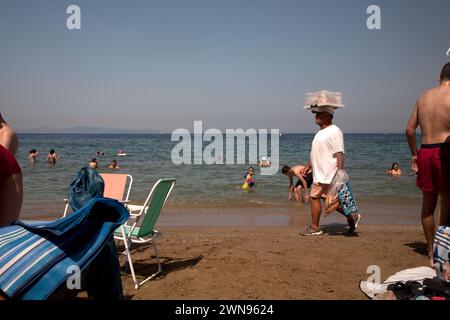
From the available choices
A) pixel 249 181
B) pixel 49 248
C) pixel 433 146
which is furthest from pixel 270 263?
pixel 249 181

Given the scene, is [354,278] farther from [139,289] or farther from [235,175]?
[235,175]

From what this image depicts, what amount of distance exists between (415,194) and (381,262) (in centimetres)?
756

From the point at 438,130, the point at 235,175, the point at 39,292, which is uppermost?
the point at 438,130

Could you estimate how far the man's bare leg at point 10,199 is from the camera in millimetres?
2316

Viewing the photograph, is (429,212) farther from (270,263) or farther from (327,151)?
(270,263)

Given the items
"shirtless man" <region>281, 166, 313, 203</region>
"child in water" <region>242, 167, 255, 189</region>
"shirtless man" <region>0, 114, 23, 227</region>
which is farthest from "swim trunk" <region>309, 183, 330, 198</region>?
"child in water" <region>242, 167, 255, 189</region>

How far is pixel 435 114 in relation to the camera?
379 centimetres

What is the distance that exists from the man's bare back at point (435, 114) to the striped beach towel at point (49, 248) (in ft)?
10.1

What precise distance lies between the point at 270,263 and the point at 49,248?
2642 millimetres

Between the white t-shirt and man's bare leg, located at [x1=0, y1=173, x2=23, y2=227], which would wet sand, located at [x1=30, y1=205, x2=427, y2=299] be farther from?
man's bare leg, located at [x1=0, y1=173, x2=23, y2=227]

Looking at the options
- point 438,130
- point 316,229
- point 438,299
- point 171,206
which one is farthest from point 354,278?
point 171,206

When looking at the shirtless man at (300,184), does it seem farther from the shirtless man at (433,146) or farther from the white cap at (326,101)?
the shirtless man at (433,146)
